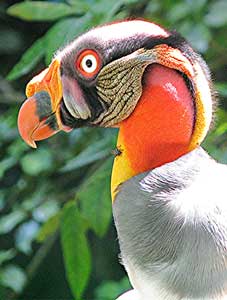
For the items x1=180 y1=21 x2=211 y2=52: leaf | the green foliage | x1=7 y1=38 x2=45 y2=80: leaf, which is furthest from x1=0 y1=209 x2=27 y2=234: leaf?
x1=180 y1=21 x2=211 y2=52: leaf

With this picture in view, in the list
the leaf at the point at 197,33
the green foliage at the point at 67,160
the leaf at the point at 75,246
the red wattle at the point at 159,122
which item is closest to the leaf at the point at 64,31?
the green foliage at the point at 67,160

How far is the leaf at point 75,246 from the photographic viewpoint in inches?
83.3

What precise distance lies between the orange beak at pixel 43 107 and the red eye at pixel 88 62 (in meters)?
0.04

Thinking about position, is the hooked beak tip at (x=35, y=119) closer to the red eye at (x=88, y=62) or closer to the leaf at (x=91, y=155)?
the red eye at (x=88, y=62)

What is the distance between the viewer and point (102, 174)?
2.06m

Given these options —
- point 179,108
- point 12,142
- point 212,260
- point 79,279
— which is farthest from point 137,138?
point 12,142

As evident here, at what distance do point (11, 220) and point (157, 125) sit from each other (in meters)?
1.01

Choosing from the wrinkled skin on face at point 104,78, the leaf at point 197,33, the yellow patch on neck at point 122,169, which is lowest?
the leaf at point 197,33

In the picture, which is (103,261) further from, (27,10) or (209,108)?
(209,108)

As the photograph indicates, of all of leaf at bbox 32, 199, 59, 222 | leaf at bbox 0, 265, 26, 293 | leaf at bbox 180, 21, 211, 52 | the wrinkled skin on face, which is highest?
the wrinkled skin on face

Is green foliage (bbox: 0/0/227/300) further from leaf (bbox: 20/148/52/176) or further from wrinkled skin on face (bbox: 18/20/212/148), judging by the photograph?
wrinkled skin on face (bbox: 18/20/212/148)

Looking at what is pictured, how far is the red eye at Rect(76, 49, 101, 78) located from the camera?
4.75 feet

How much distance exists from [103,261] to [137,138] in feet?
5.24

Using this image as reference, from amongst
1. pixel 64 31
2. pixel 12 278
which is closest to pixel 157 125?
pixel 64 31
